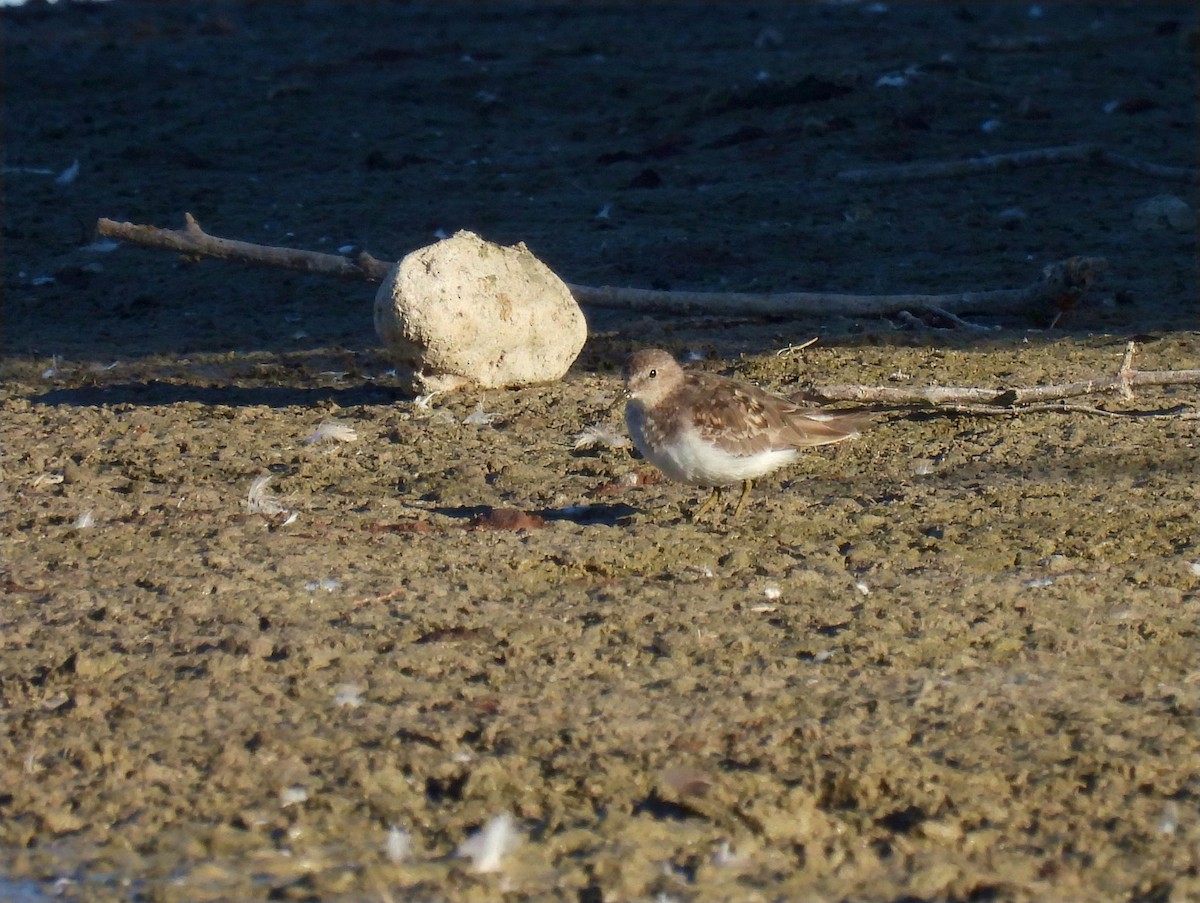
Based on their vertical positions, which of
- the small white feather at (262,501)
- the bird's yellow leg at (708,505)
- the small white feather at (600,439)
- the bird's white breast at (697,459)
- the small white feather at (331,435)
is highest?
the bird's white breast at (697,459)

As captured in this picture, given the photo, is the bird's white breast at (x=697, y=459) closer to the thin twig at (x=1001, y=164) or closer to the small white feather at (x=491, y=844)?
the small white feather at (x=491, y=844)

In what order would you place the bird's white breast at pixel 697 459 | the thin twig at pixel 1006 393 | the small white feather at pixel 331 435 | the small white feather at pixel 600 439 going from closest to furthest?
1. the bird's white breast at pixel 697 459
2. the thin twig at pixel 1006 393
3. the small white feather at pixel 600 439
4. the small white feather at pixel 331 435

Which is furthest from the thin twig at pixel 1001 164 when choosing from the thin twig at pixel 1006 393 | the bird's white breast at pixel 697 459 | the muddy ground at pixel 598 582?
the bird's white breast at pixel 697 459

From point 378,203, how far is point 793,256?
3.50m

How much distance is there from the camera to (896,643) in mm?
4434

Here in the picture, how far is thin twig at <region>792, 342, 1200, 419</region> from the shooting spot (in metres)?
6.38

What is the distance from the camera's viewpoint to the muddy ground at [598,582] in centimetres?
349

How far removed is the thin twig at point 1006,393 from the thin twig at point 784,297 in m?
1.40

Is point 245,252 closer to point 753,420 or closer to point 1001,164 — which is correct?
point 753,420

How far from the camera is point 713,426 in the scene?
547 centimetres

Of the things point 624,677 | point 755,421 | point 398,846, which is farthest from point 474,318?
point 398,846

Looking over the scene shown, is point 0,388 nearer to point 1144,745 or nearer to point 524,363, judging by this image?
point 524,363

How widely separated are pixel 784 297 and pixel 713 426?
111 inches

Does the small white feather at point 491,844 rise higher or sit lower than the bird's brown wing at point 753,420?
lower
